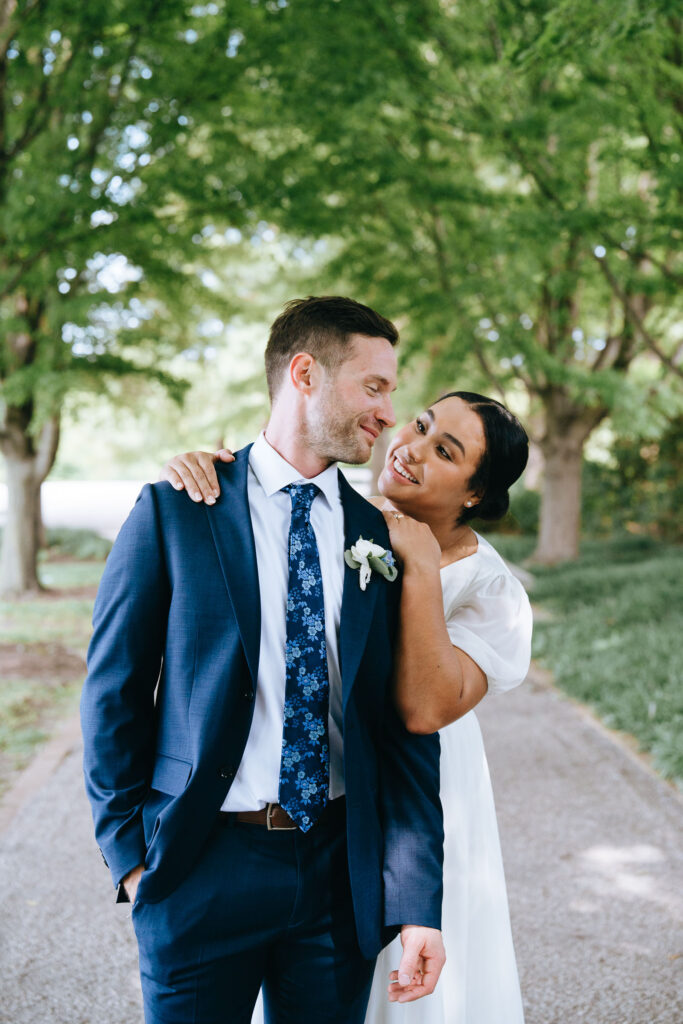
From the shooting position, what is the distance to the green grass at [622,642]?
6.85 meters

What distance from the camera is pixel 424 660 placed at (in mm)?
1985

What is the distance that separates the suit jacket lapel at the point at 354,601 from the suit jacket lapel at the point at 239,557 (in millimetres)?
195

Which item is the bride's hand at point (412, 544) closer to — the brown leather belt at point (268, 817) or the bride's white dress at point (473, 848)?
the bride's white dress at point (473, 848)

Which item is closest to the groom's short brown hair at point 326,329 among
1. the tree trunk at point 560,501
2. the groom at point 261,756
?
the groom at point 261,756

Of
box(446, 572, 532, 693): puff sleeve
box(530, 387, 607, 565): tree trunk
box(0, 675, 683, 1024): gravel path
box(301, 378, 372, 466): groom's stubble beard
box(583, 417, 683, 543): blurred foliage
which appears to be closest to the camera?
box(301, 378, 372, 466): groom's stubble beard

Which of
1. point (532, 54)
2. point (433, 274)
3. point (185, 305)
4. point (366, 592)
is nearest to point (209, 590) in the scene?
point (366, 592)

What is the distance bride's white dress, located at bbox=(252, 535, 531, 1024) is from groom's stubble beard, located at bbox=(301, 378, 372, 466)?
1.79 ft

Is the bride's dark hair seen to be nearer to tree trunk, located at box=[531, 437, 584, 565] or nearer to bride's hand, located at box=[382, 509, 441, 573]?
bride's hand, located at box=[382, 509, 441, 573]

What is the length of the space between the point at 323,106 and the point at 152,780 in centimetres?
795

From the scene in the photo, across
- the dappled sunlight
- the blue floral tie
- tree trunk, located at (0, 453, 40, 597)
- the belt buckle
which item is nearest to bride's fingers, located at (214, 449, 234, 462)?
the blue floral tie

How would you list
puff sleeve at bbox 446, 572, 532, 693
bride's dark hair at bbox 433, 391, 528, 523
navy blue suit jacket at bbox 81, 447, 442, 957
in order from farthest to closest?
bride's dark hair at bbox 433, 391, 528, 523 → puff sleeve at bbox 446, 572, 532, 693 → navy blue suit jacket at bbox 81, 447, 442, 957

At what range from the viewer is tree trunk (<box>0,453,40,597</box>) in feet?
40.7

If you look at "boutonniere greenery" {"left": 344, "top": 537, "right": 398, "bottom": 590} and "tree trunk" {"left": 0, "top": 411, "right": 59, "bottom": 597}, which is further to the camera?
"tree trunk" {"left": 0, "top": 411, "right": 59, "bottom": 597}

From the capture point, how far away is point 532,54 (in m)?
5.33
